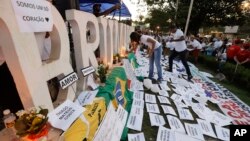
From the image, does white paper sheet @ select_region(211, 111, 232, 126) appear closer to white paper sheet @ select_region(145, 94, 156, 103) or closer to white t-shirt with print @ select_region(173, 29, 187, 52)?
white paper sheet @ select_region(145, 94, 156, 103)

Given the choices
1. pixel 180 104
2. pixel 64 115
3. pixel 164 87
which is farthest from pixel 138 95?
pixel 64 115

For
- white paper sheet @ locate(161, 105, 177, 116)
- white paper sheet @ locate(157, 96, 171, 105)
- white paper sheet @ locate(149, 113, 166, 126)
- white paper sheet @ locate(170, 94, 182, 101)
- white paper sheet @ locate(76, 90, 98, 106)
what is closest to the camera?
white paper sheet @ locate(76, 90, 98, 106)

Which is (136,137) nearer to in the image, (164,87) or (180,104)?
(180,104)

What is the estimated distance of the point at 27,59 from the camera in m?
1.46

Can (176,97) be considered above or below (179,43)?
below

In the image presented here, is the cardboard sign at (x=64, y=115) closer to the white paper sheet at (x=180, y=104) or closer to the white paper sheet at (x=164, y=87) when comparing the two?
the white paper sheet at (x=180, y=104)

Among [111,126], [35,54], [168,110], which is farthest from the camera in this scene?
[168,110]

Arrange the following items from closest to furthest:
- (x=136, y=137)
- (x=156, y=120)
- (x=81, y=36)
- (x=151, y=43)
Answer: (x=81, y=36) → (x=136, y=137) → (x=156, y=120) → (x=151, y=43)

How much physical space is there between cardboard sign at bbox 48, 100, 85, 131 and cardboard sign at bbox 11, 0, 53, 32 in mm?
726

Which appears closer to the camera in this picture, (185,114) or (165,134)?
(165,134)

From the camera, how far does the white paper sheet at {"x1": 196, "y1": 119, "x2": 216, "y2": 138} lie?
2.81 m

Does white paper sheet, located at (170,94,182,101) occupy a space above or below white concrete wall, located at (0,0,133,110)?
below

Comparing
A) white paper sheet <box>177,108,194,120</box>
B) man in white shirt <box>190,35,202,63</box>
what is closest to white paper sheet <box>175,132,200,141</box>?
white paper sheet <box>177,108,194,120</box>

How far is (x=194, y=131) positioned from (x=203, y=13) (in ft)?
46.7
